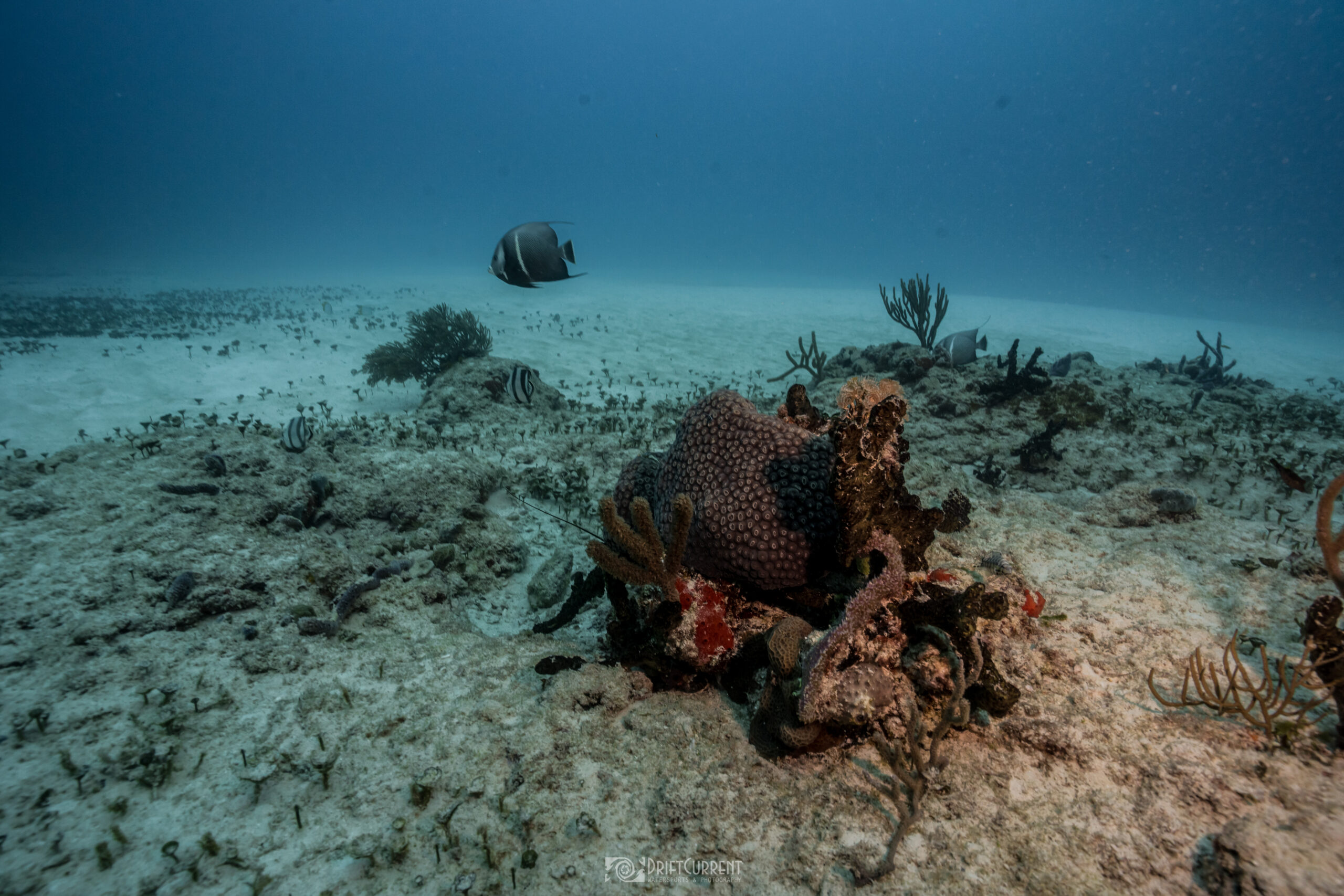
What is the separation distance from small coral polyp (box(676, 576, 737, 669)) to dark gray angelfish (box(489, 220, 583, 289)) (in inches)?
128

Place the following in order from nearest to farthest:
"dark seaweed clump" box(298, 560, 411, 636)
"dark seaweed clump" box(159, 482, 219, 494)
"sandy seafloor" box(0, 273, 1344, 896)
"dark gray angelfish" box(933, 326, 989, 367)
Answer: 1. "sandy seafloor" box(0, 273, 1344, 896)
2. "dark seaweed clump" box(298, 560, 411, 636)
3. "dark seaweed clump" box(159, 482, 219, 494)
4. "dark gray angelfish" box(933, 326, 989, 367)

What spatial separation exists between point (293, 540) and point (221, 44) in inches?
6357

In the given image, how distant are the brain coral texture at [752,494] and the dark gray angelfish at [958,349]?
21.0 ft

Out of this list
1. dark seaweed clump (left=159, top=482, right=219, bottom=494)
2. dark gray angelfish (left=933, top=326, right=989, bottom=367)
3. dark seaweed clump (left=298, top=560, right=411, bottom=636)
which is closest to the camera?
dark seaweed clump (left=298, top=560, right=411, bottom=636)

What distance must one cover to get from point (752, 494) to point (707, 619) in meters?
0.74

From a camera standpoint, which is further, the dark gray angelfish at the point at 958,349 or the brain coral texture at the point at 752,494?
the dark gray angelfish at the point at 958,349

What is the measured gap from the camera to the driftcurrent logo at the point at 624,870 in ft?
6.00

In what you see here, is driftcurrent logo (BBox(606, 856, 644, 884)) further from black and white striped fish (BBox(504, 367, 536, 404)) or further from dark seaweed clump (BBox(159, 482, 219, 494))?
black and white striped fish (BBox(504, 367, 536, 404))

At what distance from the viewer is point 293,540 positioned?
379 cm

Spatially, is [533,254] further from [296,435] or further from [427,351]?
[427,351]

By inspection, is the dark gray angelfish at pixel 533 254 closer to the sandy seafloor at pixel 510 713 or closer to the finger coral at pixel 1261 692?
the sandy seafloor at pixel 510 713

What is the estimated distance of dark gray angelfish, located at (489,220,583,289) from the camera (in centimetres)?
460

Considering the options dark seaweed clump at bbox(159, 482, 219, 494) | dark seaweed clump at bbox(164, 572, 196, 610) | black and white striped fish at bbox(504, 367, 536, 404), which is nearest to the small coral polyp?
dark seaweed clump at bbox(164, 572, 196, 610)

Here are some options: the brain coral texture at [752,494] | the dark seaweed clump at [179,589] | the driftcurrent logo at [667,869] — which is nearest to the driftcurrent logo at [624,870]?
the driftcurrent logo at [667,869]
